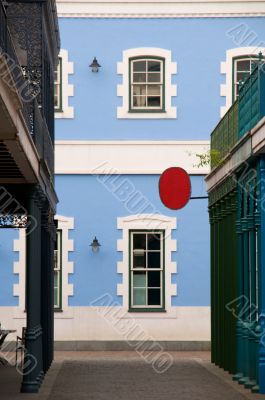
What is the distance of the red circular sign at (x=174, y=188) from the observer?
23203 millimetres

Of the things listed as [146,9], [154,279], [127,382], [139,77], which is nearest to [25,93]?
[127,382]

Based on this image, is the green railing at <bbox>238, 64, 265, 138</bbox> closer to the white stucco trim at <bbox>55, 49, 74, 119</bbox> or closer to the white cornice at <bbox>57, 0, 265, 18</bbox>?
the white stucco trim at <bbox>55, 49, 74, 119</bbox>

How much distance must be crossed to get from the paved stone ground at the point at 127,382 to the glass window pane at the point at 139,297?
2.76 metres

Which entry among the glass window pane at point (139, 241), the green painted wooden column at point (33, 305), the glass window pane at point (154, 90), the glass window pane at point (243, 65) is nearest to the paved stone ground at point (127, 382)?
the green painted wooden column at point (33, 305)

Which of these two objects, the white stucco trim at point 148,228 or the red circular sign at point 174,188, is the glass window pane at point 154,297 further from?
the red circular sign at point 174,188

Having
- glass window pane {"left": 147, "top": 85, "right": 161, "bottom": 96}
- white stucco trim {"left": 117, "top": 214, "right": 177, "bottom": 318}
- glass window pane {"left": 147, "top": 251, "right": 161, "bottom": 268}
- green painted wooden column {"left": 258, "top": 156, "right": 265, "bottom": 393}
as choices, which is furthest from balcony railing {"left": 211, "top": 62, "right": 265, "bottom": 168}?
glass window pane {"left": 147, "top": 85, "right": 161, "bottom": 96}

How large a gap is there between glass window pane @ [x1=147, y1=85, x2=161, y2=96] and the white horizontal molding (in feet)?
3.63

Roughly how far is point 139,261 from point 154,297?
2.86ft

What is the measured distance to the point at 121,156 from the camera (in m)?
29.8

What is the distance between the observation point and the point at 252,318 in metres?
18.8

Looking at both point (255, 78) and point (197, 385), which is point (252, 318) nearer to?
point (197, 385)

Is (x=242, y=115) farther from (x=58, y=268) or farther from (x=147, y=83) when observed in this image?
(x=58, y=268)

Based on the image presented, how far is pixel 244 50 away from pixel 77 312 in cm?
694

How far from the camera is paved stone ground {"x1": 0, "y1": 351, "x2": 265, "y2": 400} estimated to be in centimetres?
1789
